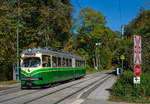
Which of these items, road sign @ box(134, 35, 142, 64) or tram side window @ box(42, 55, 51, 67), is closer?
road sign @ box(134, 35, 142, 64)

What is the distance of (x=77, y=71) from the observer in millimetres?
26859

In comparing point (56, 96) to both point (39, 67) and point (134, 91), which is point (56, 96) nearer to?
point (39, 67)

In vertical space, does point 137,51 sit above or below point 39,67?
above

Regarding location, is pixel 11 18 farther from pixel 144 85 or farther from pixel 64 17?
pixel 144 85

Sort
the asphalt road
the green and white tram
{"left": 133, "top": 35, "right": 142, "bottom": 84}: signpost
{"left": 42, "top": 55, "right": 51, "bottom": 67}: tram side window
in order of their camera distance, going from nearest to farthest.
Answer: {"left": 133, "top": 35, "right": 142, "bottom": 84}: signpost
the asphalt road
the green and white tram
{"left": 42, "top": 55, "right": 51, "bottom": 67}: tram side window

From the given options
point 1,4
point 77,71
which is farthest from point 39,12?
point 77,71

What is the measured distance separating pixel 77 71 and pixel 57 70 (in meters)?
7.69

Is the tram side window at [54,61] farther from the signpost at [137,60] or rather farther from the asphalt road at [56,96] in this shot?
the signpost at [137,60]

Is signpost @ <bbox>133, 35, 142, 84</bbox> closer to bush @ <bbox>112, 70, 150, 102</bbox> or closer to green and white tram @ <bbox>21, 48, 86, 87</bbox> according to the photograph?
bush @ <bbox>112, 70, 150, 102</bbox>

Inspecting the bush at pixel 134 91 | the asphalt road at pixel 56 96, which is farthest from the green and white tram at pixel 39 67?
the bush at pixel 134 91

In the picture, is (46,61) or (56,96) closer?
(56,96)

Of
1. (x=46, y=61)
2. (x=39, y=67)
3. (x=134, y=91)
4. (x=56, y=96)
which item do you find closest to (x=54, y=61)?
(x=46, y=61)

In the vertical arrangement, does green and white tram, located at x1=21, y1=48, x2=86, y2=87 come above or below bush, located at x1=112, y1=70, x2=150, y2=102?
above

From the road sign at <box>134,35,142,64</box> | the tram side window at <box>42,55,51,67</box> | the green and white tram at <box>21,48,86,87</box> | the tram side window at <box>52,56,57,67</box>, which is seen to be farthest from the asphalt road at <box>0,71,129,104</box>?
the tram side window at <box>52,56,57,67</box>
